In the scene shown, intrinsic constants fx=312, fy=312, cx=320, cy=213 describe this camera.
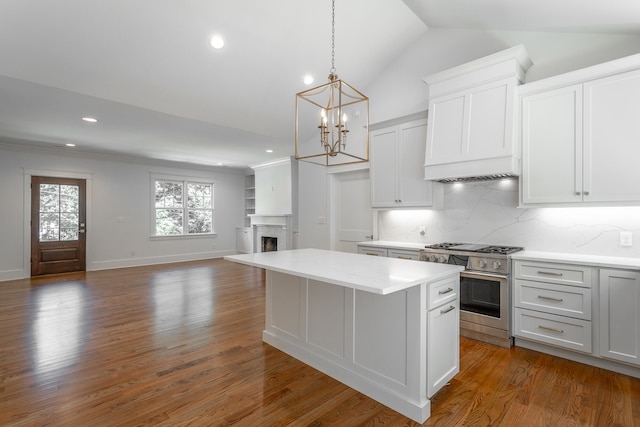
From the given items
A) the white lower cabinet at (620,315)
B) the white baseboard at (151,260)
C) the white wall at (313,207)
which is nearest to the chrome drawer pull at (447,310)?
the white lower cabinet at (620,315)

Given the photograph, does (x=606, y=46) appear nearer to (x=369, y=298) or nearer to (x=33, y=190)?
(x=369, y=298)

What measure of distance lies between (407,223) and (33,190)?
732 cm

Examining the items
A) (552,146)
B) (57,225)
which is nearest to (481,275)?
(552,146)

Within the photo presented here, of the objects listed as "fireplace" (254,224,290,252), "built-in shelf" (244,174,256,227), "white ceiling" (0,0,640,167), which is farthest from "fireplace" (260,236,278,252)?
"white ceiling" (0,0,640,167)

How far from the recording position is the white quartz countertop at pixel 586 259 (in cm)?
243

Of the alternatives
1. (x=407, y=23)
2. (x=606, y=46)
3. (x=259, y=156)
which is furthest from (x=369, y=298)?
(x=259, y=156)

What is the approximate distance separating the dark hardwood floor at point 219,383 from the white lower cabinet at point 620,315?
0.21m

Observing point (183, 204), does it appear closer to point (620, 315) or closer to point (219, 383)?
point (219, 383)

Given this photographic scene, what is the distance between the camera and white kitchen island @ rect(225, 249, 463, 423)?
1.90m

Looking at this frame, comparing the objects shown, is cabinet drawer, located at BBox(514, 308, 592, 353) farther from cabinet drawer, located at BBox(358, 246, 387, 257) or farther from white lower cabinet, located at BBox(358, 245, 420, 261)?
cabinet drawer, located at BBox(358, 246, 387, 257)

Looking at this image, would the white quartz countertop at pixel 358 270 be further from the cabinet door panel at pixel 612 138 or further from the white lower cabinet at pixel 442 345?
the cabinet door panel at pixel 612 138

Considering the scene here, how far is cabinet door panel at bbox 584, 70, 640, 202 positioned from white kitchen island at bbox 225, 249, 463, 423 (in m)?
1.57

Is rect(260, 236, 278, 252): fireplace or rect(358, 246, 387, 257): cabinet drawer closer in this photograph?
rect(358, 246, 387, 257): cabinet drawer

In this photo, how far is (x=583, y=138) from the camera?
2.71m
